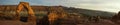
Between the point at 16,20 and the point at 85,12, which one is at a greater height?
the point at 16,20

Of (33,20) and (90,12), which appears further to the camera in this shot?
→ (90,12)

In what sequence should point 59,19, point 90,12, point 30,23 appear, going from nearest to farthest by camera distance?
1. point 30,23
2. point 59,19
3. point 90,12

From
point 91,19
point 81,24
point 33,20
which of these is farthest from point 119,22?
point 33,20

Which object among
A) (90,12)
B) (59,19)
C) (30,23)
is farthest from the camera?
(90,12)

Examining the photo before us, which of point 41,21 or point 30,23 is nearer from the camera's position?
point 30,23

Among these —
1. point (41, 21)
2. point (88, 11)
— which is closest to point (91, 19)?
point (41, 21)

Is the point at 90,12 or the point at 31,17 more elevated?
the point at 31,17

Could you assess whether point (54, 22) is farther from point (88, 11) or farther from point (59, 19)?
point (88, 11)

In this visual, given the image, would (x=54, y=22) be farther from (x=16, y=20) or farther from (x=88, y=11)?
(x=88, y=11)
